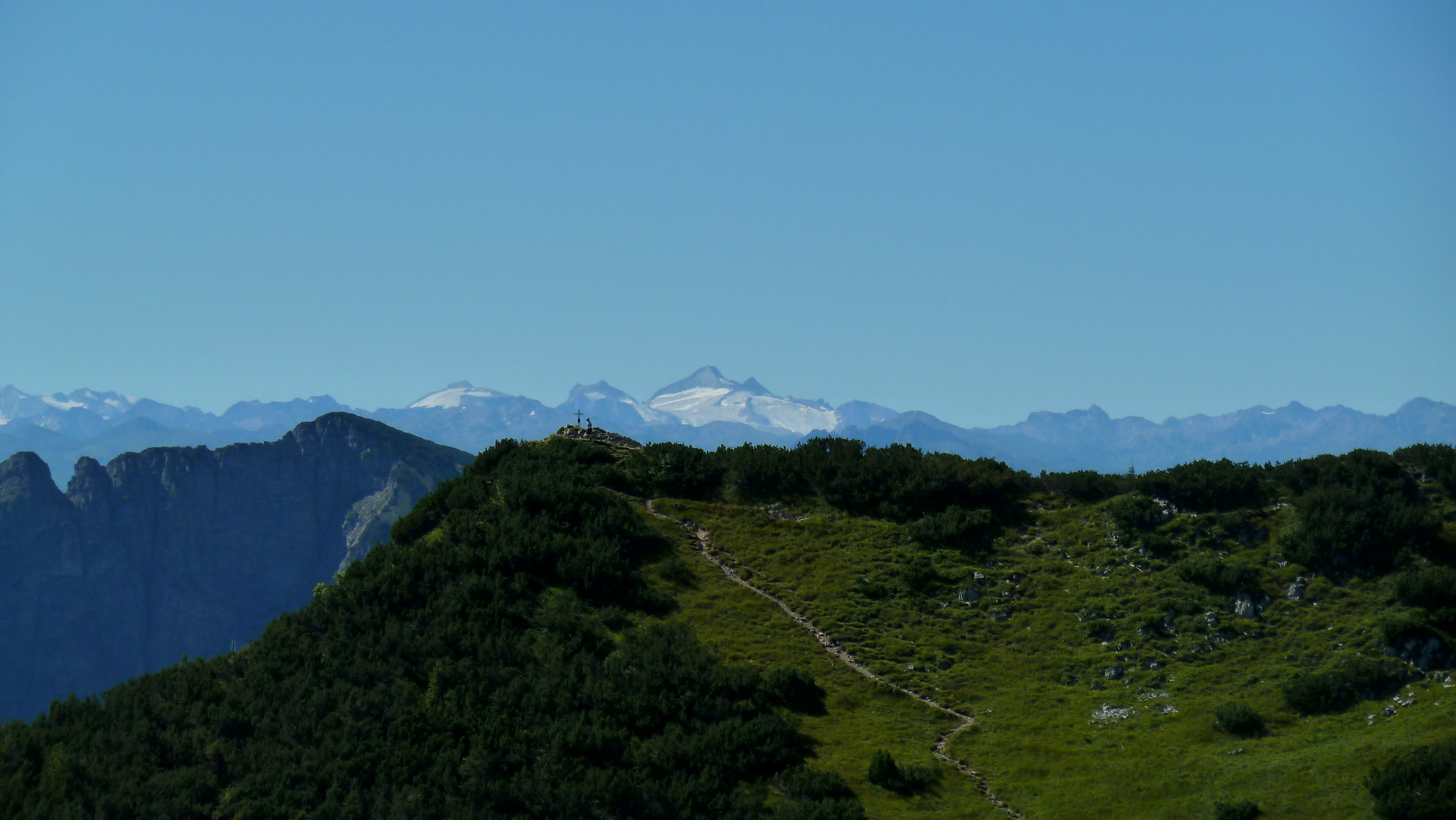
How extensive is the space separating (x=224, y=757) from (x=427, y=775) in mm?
9401

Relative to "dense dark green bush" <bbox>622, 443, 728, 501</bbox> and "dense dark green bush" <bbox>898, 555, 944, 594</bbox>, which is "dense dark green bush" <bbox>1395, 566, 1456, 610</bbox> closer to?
"dense dark green bush" <bbox>898, 555, 944, 594</bbox>

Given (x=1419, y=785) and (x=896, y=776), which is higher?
(x=1419, y=785)

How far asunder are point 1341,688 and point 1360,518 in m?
12.2

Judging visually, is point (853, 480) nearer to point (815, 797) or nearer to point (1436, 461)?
point (815, 797)

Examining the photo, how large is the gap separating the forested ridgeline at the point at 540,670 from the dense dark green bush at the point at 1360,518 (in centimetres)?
11

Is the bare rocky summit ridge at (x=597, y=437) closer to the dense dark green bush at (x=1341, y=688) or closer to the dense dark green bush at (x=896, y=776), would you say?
the dense dark green bush at (x=896, y=776)

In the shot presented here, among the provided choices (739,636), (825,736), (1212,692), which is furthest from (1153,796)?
(739,636)

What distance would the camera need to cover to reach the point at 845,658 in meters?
48.5

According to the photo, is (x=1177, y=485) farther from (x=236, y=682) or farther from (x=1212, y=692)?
(x=236, y=682)

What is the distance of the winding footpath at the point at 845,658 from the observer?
37625mm

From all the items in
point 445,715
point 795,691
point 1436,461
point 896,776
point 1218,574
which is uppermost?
point 1436,461

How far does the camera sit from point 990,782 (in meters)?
37.8

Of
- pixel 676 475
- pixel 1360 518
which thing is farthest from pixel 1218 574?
pixel 676 475

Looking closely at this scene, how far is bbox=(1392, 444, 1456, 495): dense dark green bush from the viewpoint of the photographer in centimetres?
5203
